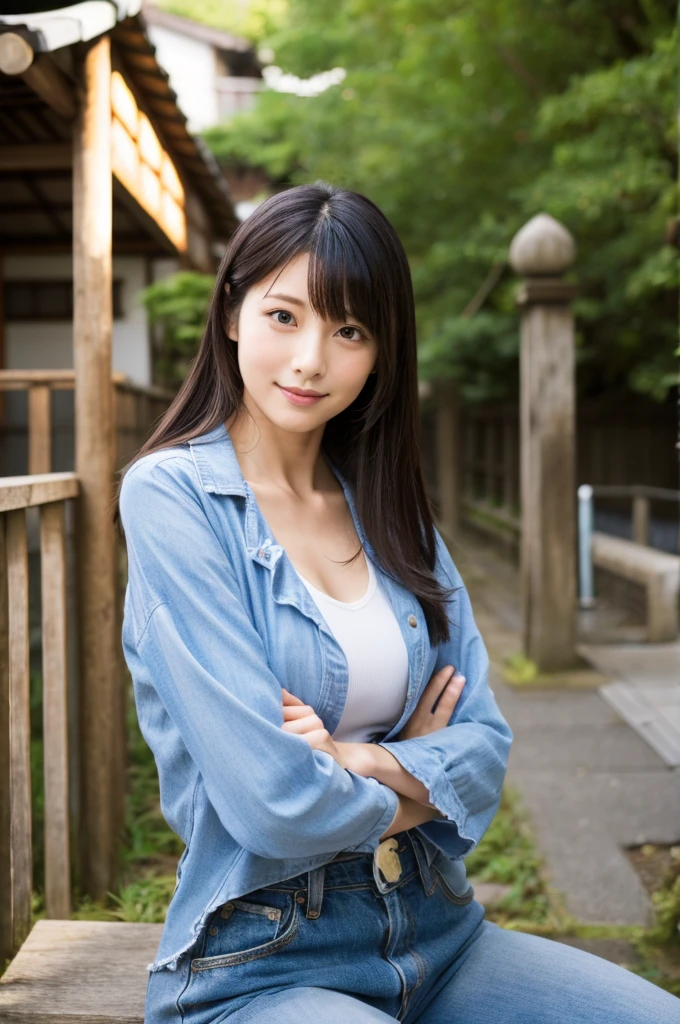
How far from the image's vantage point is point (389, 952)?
1626mm

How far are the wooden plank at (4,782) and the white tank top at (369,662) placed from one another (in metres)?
1.01

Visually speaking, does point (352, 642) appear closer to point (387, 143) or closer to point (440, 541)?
point (440, 541)

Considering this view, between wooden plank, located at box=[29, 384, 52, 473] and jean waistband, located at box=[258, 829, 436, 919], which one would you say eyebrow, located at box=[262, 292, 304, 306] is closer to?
jean waistband, located at box=[258, 829, 436, 919]

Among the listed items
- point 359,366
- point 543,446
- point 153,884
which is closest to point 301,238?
point 359,366

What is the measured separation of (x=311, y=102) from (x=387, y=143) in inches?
74.6

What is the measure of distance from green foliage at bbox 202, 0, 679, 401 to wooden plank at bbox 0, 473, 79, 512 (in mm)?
4979

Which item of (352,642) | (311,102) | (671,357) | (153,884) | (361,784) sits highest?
(311,102)

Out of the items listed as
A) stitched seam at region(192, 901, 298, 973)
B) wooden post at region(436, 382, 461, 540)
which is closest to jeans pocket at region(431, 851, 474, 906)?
stitched seam at region(192, 901, 298, 973)

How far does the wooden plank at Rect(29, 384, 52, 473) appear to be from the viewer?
15.9 feet

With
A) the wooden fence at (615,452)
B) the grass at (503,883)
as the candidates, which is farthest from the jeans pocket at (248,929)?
the wooden fence at (615,452)

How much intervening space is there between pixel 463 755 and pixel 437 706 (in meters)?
0.13

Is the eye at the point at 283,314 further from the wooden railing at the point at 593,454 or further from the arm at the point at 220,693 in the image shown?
the wooden railing at the point at 593,454

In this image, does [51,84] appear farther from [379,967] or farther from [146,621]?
[379,967]

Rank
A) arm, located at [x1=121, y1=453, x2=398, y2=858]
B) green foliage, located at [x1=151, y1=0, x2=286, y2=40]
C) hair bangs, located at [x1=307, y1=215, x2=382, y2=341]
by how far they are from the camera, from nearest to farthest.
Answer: arm, located at [x1=121, y1=453, x2=398, y2=858] < hair bangs, located at [x1=307, y1=215, x2=382, y2=341] < green foliage, located at [x1=151, y1=0, x2=286, y2=40]
